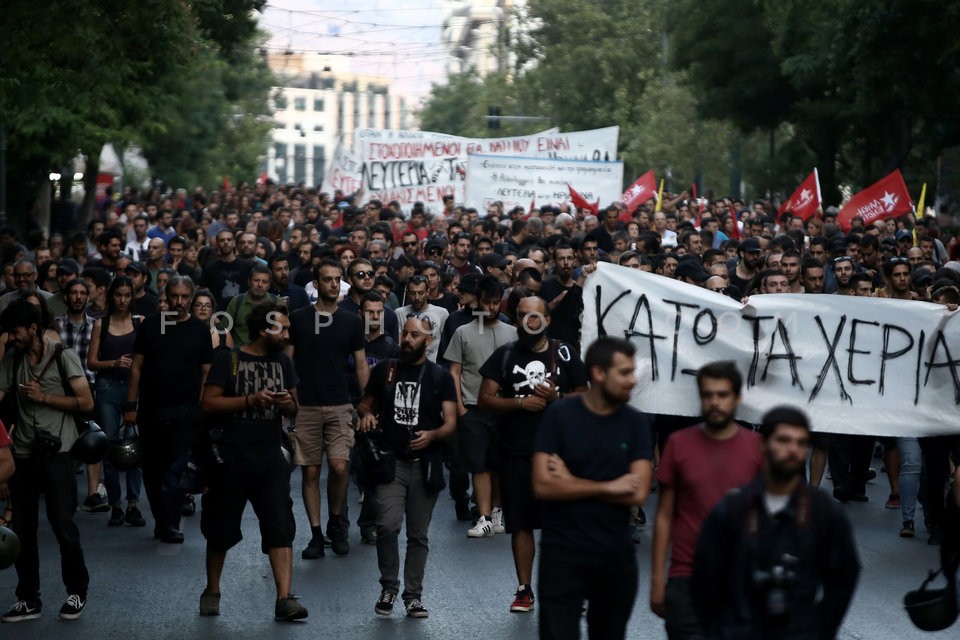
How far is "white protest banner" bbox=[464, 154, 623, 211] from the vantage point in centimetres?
2892

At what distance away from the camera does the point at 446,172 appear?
1304 inches

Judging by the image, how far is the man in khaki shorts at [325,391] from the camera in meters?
10.8

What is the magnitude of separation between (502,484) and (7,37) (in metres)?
7.92

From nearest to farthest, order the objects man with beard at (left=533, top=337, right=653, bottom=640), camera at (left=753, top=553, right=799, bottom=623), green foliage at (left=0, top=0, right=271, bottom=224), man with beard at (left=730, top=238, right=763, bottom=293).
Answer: camera at (left=753, top=553, right=799, bottom=623) < man with beard at (left=533, top=337, right=653, bottom=640) < man with beard at (left=730, top=238, right=763, bottom=293) < green foliage at (left=0, top=0, right=271, bottom=224)

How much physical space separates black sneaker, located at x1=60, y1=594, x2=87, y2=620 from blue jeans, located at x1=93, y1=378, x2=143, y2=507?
118 inches

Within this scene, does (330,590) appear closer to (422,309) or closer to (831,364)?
(422,309)

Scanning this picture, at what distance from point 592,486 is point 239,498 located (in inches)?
120

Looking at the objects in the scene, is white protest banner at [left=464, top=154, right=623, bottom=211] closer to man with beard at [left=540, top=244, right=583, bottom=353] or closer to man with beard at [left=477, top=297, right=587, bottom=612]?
man with beard at [left=540, top=244, right=583, bottom=353]

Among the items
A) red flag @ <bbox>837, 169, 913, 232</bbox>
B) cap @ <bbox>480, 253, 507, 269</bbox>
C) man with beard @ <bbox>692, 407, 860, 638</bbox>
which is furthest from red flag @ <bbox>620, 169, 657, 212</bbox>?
man with beard @ <bbox>692, 407, 860, 638</bbox>

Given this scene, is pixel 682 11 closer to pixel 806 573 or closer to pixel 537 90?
pixel 537 90

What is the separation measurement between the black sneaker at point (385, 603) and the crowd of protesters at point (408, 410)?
1 cm

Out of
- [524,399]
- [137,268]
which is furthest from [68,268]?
[524,399]

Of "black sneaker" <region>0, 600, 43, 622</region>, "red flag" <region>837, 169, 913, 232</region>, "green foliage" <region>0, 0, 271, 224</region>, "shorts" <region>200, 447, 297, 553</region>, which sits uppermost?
"green foliage" <region>0, 0, 271, 224</region>

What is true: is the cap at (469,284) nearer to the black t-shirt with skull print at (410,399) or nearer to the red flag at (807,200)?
the black t-shirt with skull print at (410,399)
